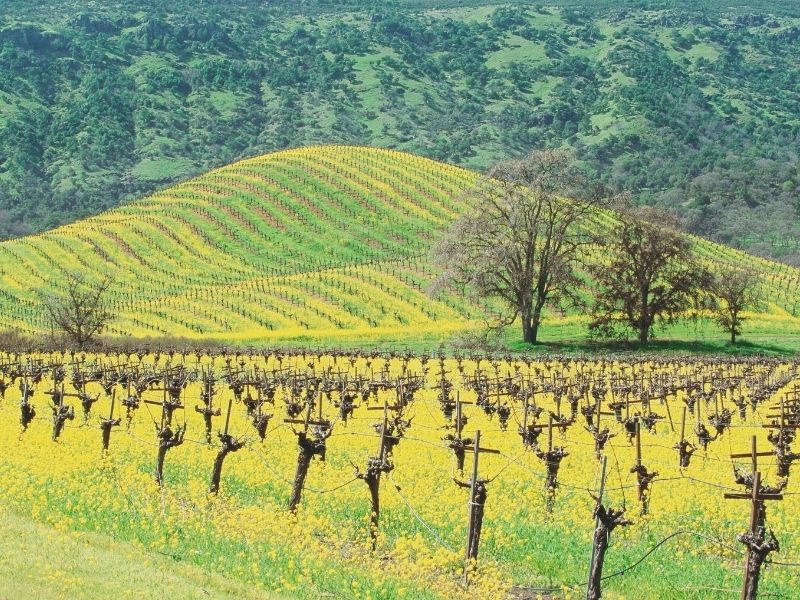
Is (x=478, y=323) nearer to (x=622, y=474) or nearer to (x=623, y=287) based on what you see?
(x=623, y=287)

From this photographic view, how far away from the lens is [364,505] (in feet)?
77.5

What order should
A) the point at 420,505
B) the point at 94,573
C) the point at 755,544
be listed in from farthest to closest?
the point at 420,505 → the point at 94,573 → the point at 755,544

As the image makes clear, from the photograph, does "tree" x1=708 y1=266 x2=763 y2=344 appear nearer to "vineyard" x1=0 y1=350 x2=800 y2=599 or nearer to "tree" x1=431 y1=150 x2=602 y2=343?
"tree" x1=431 y1=150 x2=602 y2=343

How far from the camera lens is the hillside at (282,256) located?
93.2 meters

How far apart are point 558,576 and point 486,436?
1523cm

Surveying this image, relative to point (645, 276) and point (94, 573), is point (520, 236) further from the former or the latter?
point (94, 573)

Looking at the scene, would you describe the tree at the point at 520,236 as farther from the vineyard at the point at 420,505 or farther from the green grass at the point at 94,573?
the green grass at the point at 94,573

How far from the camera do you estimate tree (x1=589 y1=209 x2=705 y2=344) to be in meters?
77.8

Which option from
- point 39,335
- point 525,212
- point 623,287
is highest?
point 525,212

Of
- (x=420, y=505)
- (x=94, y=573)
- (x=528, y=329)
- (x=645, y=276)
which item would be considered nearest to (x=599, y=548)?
(x=420, y=505)

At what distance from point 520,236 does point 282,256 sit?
4986 centimetres

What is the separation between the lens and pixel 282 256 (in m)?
121

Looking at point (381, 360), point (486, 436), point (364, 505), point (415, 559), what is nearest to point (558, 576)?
point (415, 559)

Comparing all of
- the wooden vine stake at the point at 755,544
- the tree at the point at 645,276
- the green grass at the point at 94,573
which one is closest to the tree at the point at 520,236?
the tree at the point at 645,276
